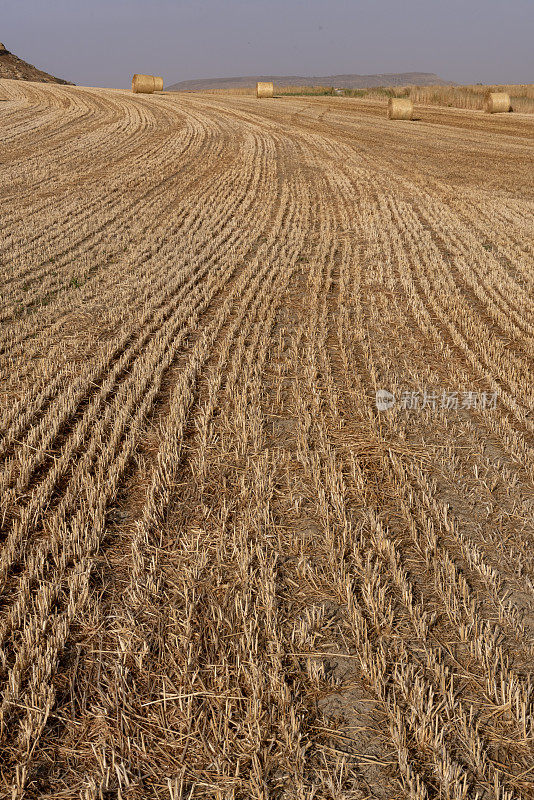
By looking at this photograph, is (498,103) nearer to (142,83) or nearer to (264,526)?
(142,83)

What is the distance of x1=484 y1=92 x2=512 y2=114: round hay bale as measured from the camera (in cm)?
3030

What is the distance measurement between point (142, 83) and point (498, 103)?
20255 millimetres

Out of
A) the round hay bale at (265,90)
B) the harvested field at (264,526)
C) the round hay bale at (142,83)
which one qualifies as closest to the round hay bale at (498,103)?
the round hay bale at (265,90)

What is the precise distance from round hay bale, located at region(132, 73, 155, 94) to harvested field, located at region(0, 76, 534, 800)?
32.0 meters

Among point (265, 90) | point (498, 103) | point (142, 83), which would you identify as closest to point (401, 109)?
point (498, 103)

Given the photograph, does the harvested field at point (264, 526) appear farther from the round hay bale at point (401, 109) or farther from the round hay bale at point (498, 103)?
the round hay bale at point (498, 103)

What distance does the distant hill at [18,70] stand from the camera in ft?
153

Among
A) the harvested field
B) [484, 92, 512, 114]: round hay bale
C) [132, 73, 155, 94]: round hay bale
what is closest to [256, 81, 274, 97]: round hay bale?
[132, 73, 155, 94]: round hay bale

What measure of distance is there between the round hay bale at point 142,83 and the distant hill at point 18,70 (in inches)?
559

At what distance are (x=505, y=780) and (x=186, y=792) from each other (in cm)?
114

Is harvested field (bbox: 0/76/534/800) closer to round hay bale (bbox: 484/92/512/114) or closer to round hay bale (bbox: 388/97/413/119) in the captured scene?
round hay bale (bbox: 388/97/413/119)

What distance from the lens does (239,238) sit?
1112 centimetres

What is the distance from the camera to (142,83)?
123 ft

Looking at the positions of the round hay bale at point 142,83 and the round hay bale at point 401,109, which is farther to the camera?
the round hay bale at point 142,83
